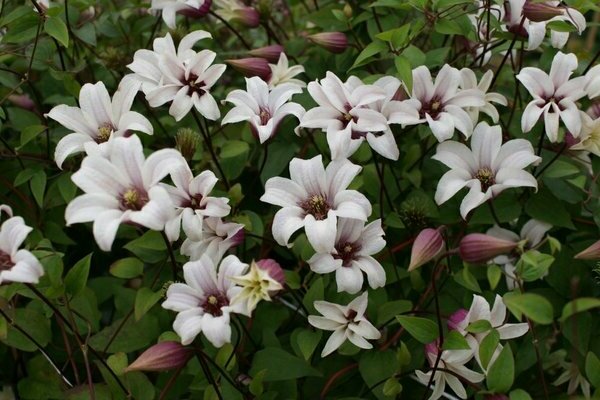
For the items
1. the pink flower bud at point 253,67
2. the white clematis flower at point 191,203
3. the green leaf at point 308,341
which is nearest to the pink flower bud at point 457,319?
the green leaf at point 308,341

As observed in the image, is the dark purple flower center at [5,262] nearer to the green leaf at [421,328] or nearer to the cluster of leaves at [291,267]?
the cluster of leaves at [291,267]

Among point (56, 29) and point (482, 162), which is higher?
point (56, 29)

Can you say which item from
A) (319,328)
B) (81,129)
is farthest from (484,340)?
(81,129)

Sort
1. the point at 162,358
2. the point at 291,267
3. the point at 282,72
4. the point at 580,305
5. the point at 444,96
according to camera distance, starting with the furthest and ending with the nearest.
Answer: the point at 291,267 → the point at 282,72 → the point at 444,96 → the point at 162,358 → the point at 580,305

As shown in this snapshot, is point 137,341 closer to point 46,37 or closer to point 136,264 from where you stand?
point 136,264

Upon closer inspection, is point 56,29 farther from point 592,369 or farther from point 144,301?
point 592,369

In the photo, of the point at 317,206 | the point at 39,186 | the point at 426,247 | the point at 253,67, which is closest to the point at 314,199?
the point at 317,206
